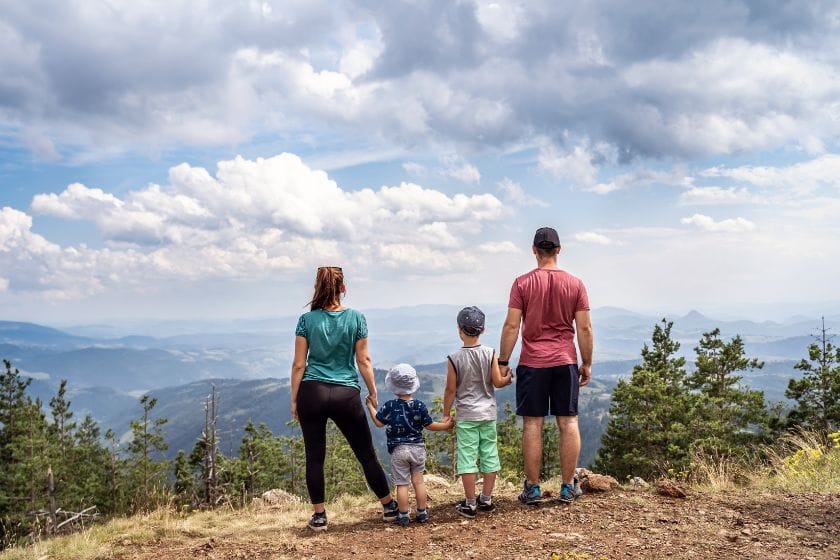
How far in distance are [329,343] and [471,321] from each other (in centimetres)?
152

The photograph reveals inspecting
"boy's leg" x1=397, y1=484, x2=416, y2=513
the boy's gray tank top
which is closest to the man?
the boy's gray tank top

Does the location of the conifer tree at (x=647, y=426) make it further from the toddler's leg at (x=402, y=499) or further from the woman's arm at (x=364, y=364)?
the woman's arm at (x=364, y=364)

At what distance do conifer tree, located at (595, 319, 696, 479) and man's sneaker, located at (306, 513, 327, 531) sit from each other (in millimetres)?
29519

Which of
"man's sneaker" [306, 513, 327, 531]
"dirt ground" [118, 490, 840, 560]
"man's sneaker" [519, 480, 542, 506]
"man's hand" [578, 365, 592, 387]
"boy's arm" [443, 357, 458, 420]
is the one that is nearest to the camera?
"dirt ground" [118, 490, 840, 560]

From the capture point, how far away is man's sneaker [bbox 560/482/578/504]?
19.8 feet

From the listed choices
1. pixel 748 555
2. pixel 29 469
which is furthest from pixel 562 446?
pixel 29 469

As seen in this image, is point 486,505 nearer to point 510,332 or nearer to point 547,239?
point 510,332

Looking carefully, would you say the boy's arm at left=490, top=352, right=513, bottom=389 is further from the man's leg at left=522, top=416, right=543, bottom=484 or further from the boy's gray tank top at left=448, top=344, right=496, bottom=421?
the man's leg at left=522, top=416, right=543, bottom=484

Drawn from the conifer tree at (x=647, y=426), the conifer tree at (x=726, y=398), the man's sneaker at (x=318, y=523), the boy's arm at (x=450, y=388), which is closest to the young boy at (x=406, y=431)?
the boy's arm at (x=450, y=388)

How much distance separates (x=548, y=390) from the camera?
593 cm

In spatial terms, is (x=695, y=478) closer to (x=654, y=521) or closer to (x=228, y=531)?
(x=654, y=521)

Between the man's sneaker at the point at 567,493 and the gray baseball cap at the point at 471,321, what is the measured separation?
6.88 ft

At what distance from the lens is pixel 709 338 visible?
40.6 metres

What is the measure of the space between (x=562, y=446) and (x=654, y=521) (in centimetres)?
115
